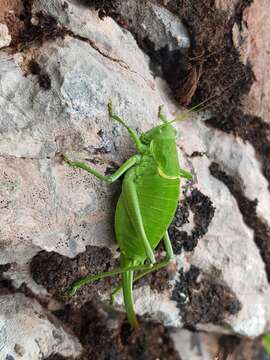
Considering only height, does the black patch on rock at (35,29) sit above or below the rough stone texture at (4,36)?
above

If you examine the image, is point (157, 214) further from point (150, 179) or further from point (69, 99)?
point (69, 99)

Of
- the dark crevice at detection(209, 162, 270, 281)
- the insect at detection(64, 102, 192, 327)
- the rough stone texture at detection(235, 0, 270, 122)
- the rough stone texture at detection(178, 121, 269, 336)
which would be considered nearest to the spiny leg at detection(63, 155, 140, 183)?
the insect at detection(64, 102, 192, 327)

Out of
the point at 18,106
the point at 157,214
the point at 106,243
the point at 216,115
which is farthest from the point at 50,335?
the point at 216,115

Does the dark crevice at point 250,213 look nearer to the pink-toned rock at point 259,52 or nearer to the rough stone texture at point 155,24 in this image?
the pink-toned rock at point 259,52

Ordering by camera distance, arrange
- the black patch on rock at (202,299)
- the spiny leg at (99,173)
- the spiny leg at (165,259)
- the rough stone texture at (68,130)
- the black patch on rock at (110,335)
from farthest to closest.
Answer: the black patch on rock at (202,299)
the black patch on rock at (110,335)
the spiny leg at (165,259)
the spiny leg at (99,173)
the rough stone texture at (68,130)

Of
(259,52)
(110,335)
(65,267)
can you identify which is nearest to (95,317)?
(110,335)

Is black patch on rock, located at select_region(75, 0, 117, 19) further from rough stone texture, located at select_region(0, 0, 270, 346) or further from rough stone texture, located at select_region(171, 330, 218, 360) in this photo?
rough stone texture, located at select_region(171, 330, 218, 360)

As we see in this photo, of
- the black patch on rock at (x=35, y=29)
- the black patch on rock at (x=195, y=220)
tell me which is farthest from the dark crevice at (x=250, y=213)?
the black patch on rock at (x=35, y=29)

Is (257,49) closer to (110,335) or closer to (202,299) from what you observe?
(202,299)
